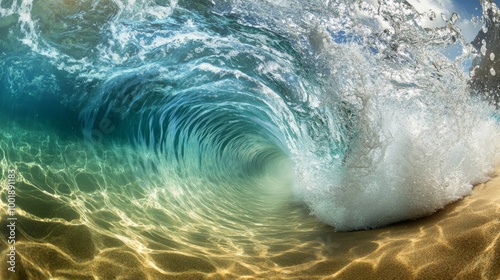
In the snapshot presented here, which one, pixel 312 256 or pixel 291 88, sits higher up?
pixel 291 88

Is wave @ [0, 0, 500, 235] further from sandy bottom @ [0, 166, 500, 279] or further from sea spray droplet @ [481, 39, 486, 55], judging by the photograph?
sandy bottom @ [0, 166, 500, 279]

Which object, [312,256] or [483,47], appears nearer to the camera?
[312,256]

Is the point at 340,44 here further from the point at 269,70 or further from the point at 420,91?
the point at 269,70

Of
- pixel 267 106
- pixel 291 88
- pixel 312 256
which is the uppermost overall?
pixel 291 88

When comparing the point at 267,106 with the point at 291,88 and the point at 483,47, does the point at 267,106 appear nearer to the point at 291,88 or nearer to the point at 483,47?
the point at 291,88

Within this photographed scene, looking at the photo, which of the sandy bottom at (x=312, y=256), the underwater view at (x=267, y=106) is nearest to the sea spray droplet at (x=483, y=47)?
the underwater view at (x=267, y=106)

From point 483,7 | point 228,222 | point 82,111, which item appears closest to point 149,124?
point 82,111

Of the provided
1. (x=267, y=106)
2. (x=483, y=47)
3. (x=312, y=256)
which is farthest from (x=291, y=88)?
(x=312, y=256)
